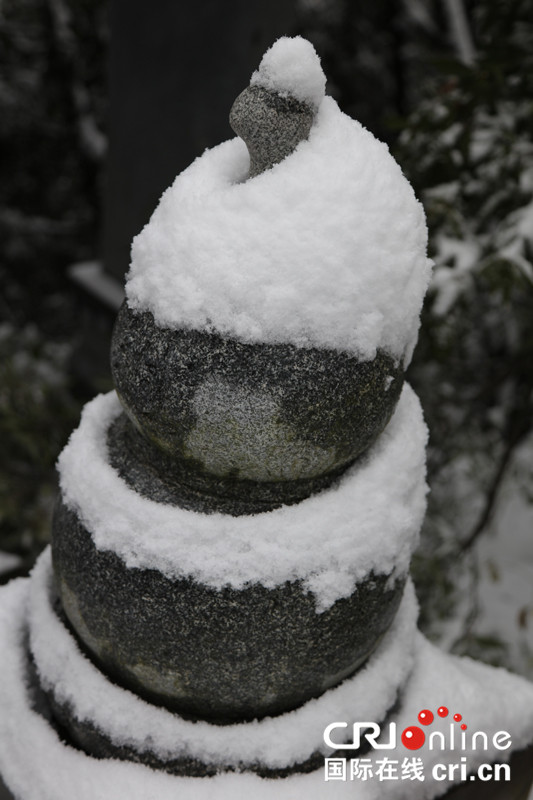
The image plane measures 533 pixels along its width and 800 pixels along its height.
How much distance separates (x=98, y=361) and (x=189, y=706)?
3324 mm

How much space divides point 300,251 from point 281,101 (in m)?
0.23

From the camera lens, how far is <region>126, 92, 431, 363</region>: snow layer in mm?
1095

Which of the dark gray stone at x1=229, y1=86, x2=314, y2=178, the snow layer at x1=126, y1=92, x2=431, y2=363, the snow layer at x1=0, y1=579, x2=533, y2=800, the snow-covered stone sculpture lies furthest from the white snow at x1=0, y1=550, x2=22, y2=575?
the dark gray stone at x1=229, y1=86, x2=314, y2=178

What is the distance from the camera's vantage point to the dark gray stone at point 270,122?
3.66ft

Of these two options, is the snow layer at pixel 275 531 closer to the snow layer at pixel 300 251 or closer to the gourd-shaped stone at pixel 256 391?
the gourd-shaped stone at pixel 256 391

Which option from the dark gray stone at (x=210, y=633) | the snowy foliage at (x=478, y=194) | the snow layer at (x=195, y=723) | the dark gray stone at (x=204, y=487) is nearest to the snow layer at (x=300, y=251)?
the dark gray stone at (x=204, y=487)

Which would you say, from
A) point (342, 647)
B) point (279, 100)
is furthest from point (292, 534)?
point (279, 100)

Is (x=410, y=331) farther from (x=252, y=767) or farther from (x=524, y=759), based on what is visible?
(x=524, y=759)

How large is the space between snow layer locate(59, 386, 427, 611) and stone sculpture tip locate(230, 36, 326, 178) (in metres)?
0.55

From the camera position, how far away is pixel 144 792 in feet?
4.09

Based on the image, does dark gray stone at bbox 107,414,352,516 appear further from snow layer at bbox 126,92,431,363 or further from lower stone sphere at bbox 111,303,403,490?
snow layer at bbox 126,92,431,363

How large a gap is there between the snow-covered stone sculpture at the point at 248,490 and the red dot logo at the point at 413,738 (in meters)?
0.01

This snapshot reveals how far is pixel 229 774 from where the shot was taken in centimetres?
127

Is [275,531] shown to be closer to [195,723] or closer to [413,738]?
[195,723]
